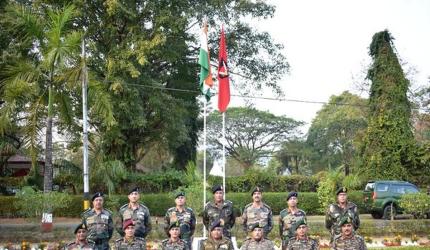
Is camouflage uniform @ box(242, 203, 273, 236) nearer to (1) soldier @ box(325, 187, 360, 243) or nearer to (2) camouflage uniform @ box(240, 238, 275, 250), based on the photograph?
(1) soldier @ box(325, 187, 360, 243)

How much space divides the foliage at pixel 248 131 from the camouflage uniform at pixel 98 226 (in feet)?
135

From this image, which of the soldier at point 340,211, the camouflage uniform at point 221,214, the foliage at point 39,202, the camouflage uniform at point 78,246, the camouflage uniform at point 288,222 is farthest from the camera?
Result: the foliage at point 39,202

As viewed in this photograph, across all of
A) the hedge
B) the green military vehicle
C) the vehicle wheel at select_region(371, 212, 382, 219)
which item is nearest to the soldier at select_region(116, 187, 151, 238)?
the hedge

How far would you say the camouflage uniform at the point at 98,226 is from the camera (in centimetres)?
799

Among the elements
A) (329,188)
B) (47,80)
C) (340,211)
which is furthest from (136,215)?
(329,188)

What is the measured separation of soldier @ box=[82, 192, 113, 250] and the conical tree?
18206 millimetres

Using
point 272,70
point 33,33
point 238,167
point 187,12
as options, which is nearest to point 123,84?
point 187,12

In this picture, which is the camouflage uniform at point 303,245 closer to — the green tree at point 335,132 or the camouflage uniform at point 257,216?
the camouflage uniform at point 257,216

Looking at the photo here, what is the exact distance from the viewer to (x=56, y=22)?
14227 millimetres

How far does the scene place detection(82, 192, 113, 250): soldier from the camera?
800cm

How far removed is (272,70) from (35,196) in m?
14.5

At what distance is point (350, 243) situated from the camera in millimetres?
7113

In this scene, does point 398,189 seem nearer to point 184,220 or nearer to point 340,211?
point 340,211

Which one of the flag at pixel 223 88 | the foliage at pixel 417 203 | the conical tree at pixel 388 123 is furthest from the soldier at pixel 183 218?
the conical tree at pixel 388 123
